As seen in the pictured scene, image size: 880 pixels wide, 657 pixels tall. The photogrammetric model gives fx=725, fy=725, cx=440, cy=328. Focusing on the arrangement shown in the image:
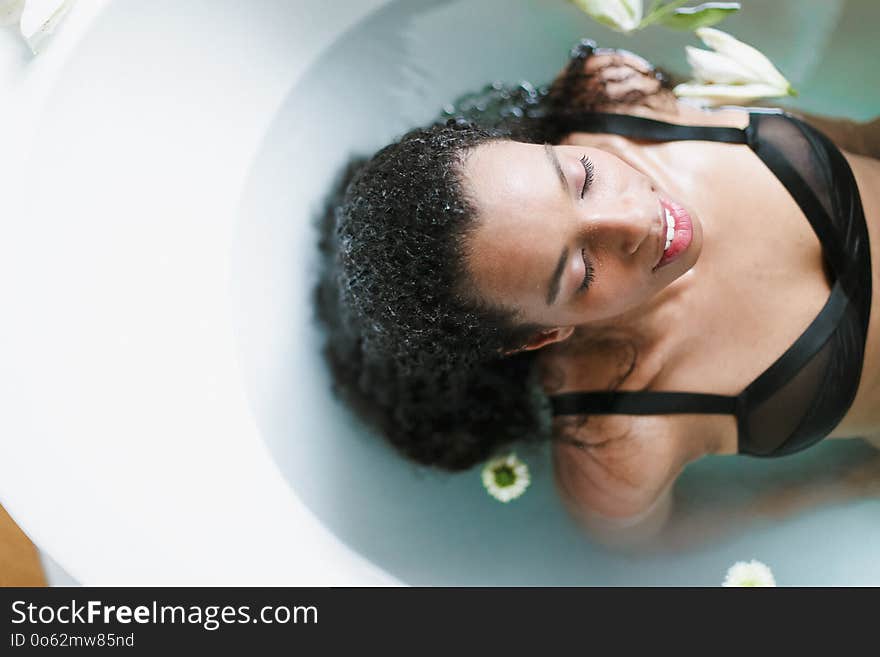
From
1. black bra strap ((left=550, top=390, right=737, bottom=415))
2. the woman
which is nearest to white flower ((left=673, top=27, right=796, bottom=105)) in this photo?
the woman

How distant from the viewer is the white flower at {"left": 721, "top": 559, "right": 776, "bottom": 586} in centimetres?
113

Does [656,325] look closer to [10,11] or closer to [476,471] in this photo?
[476,471]

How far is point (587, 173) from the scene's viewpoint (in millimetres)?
774

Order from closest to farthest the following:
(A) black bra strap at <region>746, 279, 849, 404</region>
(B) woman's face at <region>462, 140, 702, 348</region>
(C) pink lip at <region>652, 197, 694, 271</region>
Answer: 1. (B) woman's face at <region>462, 140, 702, 348</region>
2. (C) pink lip at <region>652, 197, 694, 271</region>
3. (A) black bra strap at <region>746, 279, 849, 404</region>

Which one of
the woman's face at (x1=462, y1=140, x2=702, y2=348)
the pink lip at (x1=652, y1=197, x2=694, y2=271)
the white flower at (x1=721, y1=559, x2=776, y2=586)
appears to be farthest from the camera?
the white flower at (x1=721, y1=559, x2=776, y2=586)

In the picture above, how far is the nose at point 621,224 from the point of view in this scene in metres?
0.75

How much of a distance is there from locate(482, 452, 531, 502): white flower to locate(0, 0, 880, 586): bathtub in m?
0.02

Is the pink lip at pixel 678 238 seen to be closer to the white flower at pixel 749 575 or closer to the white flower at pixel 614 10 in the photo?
the white flower at pixel 614 10

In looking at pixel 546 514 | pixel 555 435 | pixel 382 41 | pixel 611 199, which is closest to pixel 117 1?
pixel 382 41

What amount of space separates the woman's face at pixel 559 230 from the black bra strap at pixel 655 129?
0.24 meters

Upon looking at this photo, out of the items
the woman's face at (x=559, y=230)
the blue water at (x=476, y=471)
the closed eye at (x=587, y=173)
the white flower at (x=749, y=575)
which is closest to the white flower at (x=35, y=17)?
the blue water at (x=476, y=471)

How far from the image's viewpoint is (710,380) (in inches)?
39.4

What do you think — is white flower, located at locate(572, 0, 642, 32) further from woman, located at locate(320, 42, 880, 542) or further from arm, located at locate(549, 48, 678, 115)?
arm, located at locate(549, 48, 678, 115)

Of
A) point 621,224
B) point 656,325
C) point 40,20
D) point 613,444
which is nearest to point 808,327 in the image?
point 656,325
